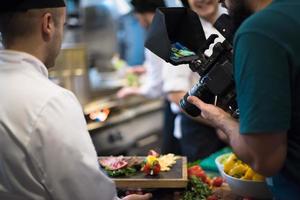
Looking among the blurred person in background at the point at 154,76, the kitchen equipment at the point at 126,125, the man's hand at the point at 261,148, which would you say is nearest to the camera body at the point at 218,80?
the man's hand at the point at 261,148

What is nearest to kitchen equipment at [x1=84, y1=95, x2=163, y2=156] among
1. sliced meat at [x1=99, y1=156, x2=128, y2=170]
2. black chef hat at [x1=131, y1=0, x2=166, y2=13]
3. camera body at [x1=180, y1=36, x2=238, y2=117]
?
black chef hat at [x1=131, y1=0, x2=166, y2=13]

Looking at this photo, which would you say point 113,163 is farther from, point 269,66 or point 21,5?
point 269,66

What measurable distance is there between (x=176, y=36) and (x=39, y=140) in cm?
61

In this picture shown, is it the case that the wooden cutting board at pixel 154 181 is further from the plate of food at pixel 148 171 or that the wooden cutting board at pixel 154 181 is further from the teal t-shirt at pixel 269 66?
the teal t-shirt at pixel 269 66

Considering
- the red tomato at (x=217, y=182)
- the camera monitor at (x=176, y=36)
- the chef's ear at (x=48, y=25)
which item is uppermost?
the chef's ear at (x=48, y=25)

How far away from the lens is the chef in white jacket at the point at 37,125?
119 cm

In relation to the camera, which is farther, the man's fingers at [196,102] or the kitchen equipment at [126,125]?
the kitchen equipment at [126,125]

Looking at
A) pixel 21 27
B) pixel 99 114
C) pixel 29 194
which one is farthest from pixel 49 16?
pixel 99 114

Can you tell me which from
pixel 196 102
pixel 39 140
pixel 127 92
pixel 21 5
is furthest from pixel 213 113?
pixel 127 92

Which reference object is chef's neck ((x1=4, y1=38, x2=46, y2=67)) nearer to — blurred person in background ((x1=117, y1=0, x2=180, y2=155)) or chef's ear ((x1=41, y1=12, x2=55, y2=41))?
chef's ear ((x1=41, y1=12, x2=55, y2=41))

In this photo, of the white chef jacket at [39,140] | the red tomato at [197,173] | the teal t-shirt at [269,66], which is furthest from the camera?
the red tomato at [197,173]

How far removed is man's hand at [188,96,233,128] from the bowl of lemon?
30cm

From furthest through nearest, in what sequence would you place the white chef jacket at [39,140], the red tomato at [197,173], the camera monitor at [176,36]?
the red tomato at [197,173] → the camera monitor at [176,36] → the white chef jacket at [39,140]

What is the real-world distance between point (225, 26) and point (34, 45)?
0.52m
